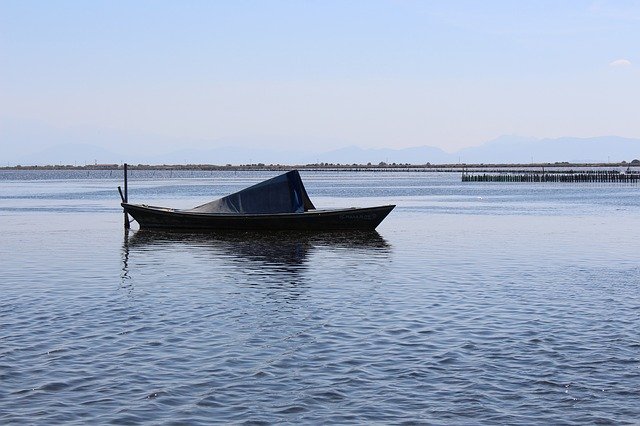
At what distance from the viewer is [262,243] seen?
131 ft

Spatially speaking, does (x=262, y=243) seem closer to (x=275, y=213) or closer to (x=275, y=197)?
(x=275, y=213)

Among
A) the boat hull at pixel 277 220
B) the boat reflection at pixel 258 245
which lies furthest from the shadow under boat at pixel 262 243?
the boat hull at pixel 277 220

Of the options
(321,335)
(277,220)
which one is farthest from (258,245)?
(321,335)

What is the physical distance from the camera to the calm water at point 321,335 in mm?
13086

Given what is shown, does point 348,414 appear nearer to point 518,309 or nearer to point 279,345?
point 279,345

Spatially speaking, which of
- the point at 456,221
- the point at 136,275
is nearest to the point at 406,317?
the point at 136,275

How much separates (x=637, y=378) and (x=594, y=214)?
49.1m

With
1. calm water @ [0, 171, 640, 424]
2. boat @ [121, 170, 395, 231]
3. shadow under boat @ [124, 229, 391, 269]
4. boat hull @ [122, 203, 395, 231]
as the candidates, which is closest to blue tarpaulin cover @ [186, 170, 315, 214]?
boat @ [121, 170, 395, 231]

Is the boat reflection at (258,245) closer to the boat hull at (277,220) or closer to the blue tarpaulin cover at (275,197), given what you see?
the boat hull at (277,220)

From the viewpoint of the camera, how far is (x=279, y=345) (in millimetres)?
17406

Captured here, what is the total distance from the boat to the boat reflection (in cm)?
49

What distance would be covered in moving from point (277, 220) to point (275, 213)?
0.44 m

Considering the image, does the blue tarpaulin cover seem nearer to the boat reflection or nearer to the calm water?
the boat reflection

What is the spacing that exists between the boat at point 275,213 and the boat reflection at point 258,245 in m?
0.49
